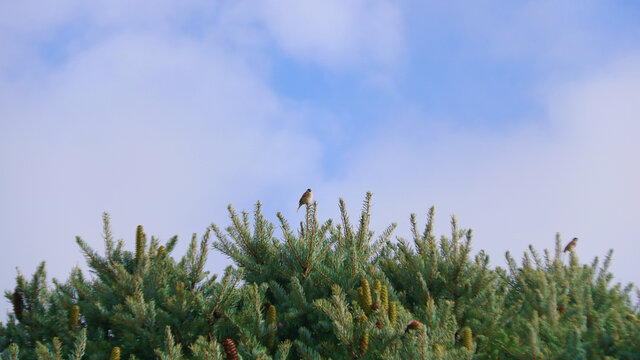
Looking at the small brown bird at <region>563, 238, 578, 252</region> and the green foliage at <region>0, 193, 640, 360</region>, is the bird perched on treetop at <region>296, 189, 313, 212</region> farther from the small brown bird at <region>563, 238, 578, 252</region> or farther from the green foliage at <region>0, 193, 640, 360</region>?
the small brown bird at <region>563, 238, 578, 252</region>

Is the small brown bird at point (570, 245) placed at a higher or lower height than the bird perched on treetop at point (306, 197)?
lower

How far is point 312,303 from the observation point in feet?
16.4

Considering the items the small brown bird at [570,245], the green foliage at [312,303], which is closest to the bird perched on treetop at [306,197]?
→ the green foliage at [312,303]

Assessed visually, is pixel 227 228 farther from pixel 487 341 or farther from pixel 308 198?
pixel 487 341

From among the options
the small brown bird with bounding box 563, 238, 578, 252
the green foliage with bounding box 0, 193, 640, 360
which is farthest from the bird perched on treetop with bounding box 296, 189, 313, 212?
the small brown bird with bounding box 563, 238, 578, 252

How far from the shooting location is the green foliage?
4.10 meters

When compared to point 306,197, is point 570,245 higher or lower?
lower

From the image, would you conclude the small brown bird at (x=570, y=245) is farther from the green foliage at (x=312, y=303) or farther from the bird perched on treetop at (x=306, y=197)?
the bird perched on treetop at (x=306, y=197)

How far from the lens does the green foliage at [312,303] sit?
410cm

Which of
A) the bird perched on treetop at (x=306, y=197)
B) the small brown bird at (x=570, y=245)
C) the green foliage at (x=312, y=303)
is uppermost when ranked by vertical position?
the bird perched on treetop at (x=306, y=197)

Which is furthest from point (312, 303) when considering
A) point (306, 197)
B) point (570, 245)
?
point (570, 245)

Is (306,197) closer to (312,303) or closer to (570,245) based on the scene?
(312,303)

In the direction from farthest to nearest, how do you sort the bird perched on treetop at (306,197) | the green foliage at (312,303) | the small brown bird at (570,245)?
1. the small brown bird at (570,245)
2. the bird perched on treetop at (306,197)
3. the green foliage at (312,303)

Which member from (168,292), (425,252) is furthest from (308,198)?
(168,292)
